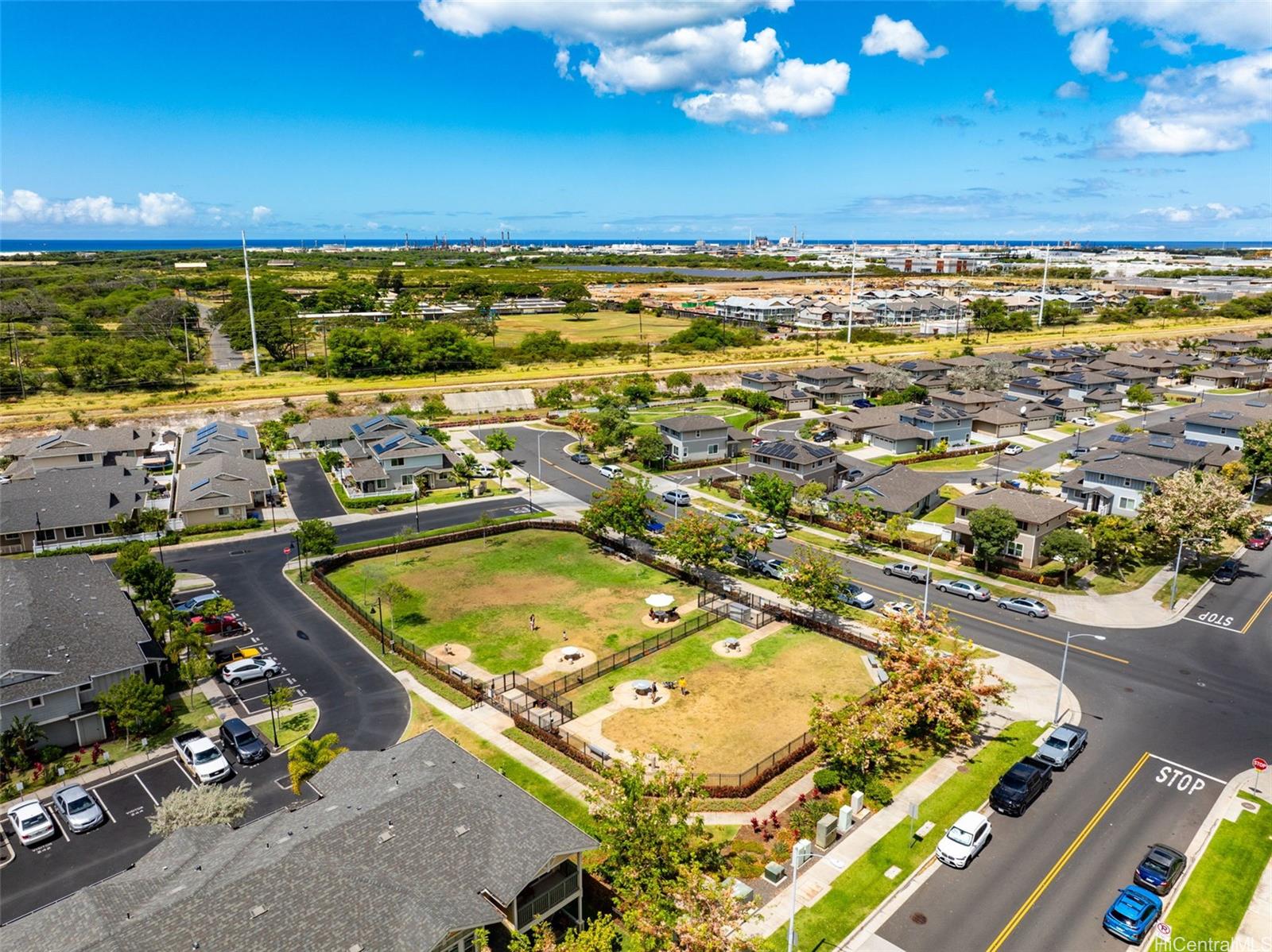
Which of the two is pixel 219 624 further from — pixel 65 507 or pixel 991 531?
pixel 991 531

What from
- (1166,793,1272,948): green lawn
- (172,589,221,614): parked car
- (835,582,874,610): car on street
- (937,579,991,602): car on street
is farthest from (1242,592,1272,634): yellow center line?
(172,589,221,614): parked car

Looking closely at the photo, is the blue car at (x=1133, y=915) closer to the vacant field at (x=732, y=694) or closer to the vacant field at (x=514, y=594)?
the vacant field at (x=732, y=694)

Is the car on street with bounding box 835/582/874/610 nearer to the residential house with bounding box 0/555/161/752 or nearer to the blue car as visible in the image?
the blue car

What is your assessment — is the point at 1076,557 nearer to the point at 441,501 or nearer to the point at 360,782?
the point at 360,782

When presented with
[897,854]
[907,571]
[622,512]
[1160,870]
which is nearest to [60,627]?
[622,512]

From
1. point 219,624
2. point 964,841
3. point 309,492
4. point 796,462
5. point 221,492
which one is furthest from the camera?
point 309,492
